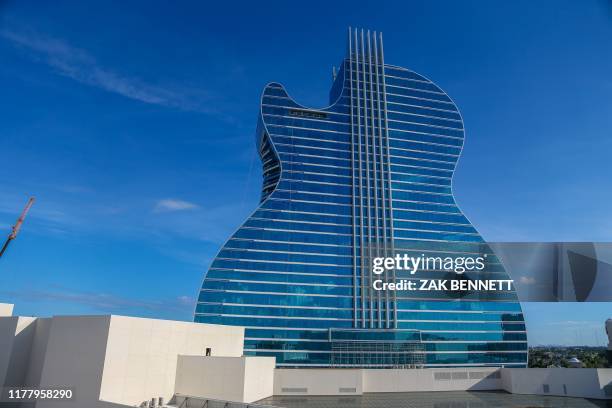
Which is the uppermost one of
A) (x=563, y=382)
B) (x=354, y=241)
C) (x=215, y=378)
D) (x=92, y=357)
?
(x=354, y=241)

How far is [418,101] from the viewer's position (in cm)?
8531

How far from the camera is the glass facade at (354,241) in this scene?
6562 centimetres

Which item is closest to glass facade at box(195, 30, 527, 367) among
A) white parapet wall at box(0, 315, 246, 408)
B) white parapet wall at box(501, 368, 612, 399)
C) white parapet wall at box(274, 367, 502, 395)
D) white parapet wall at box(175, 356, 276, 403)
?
white parapet wall at box(274, 367, 502, 395)

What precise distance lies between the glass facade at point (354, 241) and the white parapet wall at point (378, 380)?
26394mm

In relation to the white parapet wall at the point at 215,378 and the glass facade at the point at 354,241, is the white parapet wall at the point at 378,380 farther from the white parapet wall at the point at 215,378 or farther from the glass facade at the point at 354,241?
the glass facade at the point at 354,241

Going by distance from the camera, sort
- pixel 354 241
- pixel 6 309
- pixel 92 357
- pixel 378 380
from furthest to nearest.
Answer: pixel 354 241 → pixel 378 380 → pixel 6 309 → pixel 92 357

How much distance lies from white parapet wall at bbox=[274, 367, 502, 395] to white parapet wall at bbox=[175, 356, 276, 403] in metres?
10.7

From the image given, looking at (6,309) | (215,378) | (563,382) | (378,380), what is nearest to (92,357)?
(215,378)

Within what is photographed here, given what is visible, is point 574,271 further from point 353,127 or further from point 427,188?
point 353,127

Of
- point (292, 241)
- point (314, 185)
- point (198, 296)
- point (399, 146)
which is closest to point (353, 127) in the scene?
point (399, 146)

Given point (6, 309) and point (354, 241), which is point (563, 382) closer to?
point (354, 241)

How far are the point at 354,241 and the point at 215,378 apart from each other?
51.5 metres

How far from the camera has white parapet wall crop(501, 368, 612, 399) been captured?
3412cm

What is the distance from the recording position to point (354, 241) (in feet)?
237
